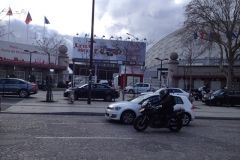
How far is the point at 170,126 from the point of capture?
17375 mm

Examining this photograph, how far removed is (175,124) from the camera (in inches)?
688

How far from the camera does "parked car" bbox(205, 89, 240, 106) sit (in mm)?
41844

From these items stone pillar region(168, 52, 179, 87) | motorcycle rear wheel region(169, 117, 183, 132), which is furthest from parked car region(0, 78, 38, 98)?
stone pillar region(168, 52, 179, 87)

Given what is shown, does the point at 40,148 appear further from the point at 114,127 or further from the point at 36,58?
the point at 36,58

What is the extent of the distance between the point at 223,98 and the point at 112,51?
3271cm

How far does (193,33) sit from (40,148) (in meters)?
50.4

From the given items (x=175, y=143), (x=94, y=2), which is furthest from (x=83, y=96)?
(x=175, y=143)

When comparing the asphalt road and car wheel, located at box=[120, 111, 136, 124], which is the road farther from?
the asphalt road

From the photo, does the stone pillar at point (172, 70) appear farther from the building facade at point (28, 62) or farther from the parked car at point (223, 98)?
the parked car at point (223, 98)

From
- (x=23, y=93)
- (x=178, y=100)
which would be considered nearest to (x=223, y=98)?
(x=23, y=93)

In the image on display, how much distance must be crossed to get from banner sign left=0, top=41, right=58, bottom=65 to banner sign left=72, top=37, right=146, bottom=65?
16.2ft

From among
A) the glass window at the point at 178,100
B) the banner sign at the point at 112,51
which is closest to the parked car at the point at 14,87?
the glass window at the point at 178,100

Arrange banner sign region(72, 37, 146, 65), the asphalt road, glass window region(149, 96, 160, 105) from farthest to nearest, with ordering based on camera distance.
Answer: banner sign region(72, 37, 146, 65) → the asphalt road → glass window region(149, 96, 160, 105)

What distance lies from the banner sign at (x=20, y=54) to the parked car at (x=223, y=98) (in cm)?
3096
